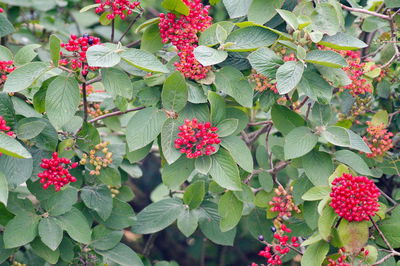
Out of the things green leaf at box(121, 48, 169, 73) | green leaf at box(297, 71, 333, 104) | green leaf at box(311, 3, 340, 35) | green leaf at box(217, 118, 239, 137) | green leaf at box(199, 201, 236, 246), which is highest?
green leaf at box(311, 3, 340, 35)

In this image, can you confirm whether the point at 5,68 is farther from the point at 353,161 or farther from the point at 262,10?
the point at 353,161

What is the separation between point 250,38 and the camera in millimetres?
2010

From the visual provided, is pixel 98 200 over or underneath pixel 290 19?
underneath

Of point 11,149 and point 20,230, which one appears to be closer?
point 11,149

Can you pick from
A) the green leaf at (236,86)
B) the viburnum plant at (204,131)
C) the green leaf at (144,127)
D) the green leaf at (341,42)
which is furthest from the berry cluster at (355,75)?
the green leaf at (144,127)

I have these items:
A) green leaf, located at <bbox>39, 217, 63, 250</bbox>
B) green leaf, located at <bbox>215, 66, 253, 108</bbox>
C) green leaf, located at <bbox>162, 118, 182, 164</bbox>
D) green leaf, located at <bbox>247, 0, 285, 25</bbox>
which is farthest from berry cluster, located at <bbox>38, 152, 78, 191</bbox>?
green leaf, located at <bbox>247, 0, 285, 25</bbox>

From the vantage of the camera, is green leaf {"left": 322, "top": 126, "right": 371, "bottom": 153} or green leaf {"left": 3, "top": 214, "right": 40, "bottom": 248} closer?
green leaf {"left": 322, "top": 126, "right": 371, "bottom": 153}

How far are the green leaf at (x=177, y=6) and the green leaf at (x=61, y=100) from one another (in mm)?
417

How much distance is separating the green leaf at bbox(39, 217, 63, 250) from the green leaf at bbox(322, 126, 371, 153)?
3.38 ft

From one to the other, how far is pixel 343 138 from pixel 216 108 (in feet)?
1.48

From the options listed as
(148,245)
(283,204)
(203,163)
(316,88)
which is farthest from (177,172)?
(148,245)

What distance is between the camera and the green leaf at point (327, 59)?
1903mm

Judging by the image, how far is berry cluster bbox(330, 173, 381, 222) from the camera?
181 cm

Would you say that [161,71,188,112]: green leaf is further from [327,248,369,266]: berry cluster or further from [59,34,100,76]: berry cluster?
[327,248,369,266]: berry cluster
